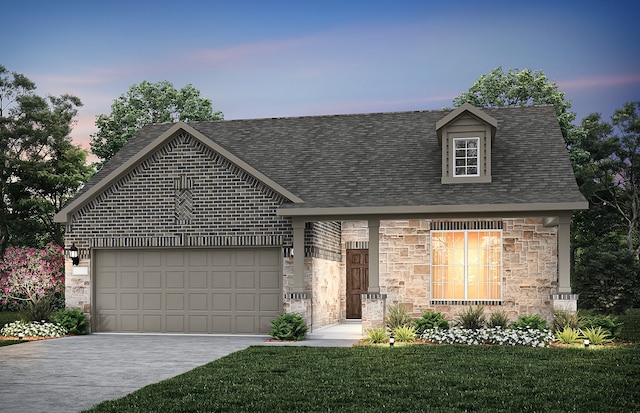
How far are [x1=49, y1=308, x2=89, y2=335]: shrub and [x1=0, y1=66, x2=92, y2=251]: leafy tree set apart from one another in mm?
14336

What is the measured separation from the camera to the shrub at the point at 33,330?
20.1 metres

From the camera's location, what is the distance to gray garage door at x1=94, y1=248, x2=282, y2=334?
20406mm

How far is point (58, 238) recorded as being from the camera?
1391 inches

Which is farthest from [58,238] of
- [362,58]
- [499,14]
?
[499,14]

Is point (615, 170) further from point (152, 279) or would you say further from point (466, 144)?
point (152, 279)

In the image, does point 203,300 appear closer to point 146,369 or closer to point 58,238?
point 146,369

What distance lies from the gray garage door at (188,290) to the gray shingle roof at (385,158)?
2.35 meters

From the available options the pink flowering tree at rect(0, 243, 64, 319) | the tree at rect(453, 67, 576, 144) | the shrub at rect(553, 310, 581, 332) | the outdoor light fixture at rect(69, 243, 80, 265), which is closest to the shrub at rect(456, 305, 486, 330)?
the shrub at rect(553, 310, 581, 332)

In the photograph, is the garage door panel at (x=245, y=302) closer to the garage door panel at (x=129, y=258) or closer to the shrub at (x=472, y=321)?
the garage door panel at (x=129, y=258)

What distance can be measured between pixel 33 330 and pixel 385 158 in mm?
10475

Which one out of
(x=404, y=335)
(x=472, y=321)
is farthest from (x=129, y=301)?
(x=472, y=321)

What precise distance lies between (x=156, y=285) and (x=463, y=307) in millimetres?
8207

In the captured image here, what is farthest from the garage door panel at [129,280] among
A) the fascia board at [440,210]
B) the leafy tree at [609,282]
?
the leafy tree at [609,282]

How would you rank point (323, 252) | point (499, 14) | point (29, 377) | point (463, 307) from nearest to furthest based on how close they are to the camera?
point (29, 377), point (463, 307), point (323, 252), point (499, 14)
